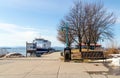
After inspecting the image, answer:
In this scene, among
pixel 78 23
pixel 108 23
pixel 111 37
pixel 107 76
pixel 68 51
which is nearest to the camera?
pixel 107 76

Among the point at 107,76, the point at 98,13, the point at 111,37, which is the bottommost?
the point at 107,76

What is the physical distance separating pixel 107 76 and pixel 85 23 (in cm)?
2350

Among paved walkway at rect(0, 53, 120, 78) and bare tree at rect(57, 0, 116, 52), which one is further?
bare tree at rect(57, 0, 116, 52)

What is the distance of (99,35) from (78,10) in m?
→ 5.93

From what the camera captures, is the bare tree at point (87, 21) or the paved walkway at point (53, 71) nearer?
the paved walkway at point (53, 71)

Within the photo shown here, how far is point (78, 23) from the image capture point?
39219 mm

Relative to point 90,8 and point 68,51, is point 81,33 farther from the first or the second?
point 68,51

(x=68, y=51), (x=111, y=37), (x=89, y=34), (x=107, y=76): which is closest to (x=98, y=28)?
(x=89, y=34)

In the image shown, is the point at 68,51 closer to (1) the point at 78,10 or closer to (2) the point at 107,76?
(1) the point at 78,10

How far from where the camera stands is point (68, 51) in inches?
1191

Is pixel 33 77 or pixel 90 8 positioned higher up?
pixel 90 8

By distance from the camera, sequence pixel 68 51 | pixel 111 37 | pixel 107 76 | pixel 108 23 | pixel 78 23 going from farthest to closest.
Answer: pixel 111 37
pixel 108 23
pixel 78 23
pixel 68 51
pixel 107 76

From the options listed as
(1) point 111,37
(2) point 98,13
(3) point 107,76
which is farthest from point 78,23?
(3) point 107,76

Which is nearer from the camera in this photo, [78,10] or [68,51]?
[68,51]
